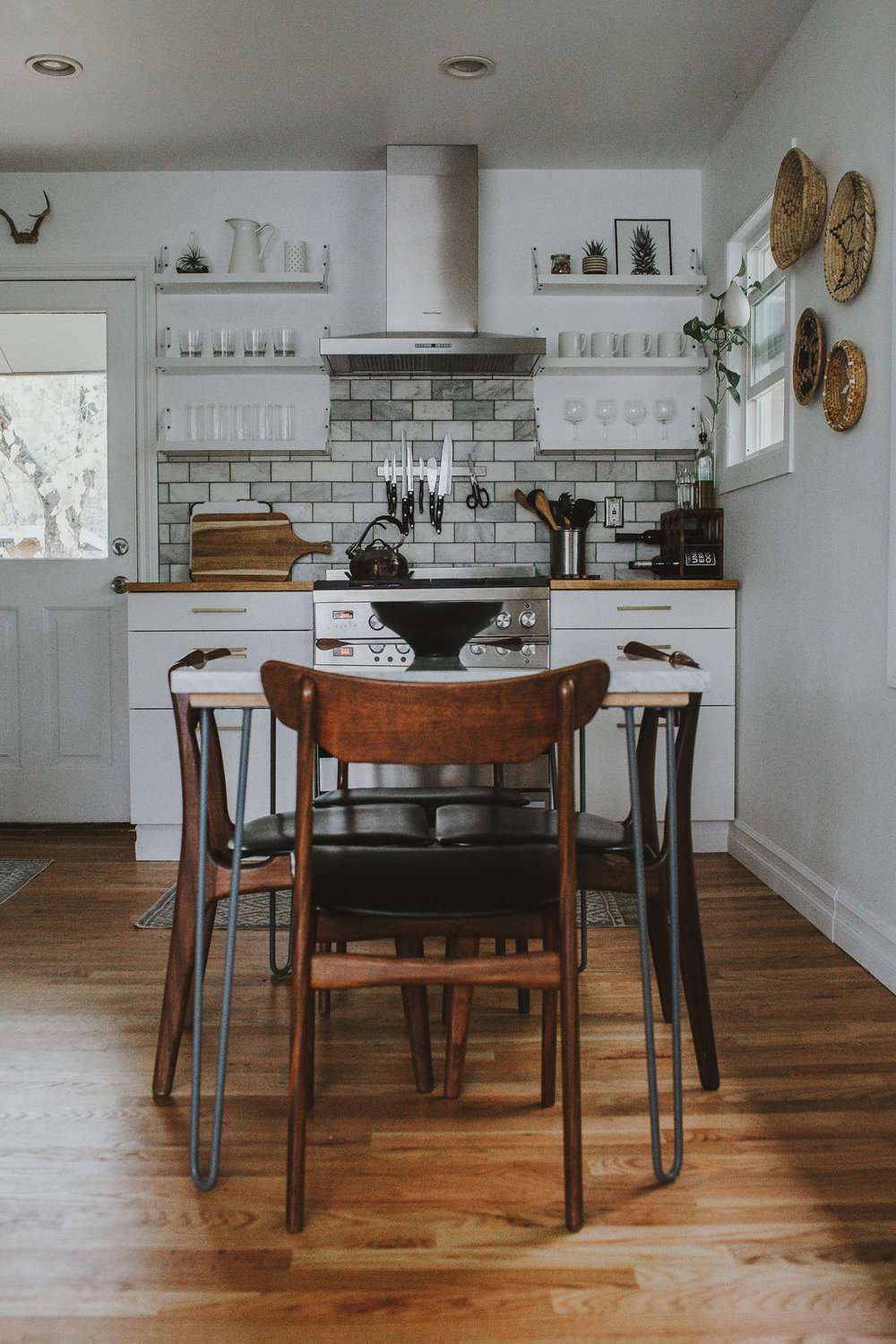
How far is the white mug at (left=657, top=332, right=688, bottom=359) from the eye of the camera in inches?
169

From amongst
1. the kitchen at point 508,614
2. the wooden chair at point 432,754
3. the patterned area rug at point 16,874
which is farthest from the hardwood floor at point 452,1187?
the patterned area rug at point 16,874

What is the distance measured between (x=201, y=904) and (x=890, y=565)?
1705 millimetres

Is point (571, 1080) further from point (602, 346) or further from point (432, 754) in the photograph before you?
point (602, 346)

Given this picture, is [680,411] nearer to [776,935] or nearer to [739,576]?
[739,576]

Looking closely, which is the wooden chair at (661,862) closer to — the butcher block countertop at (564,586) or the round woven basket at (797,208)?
the round woven basket at (797,208)

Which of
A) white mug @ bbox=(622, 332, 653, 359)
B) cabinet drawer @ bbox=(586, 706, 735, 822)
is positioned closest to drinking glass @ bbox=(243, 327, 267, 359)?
white mug @ bbox=(622, 332, 653, 359)

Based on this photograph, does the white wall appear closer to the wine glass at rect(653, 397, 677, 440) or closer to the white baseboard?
the white baseboard

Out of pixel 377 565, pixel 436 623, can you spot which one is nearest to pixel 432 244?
pixel 377 565

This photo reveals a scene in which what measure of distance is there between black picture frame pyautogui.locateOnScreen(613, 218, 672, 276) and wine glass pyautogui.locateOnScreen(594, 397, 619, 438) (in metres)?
0.52

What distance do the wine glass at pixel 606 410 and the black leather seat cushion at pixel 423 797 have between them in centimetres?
226

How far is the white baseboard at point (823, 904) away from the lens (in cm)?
258

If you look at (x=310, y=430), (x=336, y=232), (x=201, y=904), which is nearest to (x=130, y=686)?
(x=310, y=430)

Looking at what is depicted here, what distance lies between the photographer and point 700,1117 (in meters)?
1.89

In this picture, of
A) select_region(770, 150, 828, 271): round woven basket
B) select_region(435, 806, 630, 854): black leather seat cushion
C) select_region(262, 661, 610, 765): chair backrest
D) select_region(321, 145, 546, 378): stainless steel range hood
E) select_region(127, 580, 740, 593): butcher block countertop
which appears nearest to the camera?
select_region(262, 661, 610, 765): chair backrest
